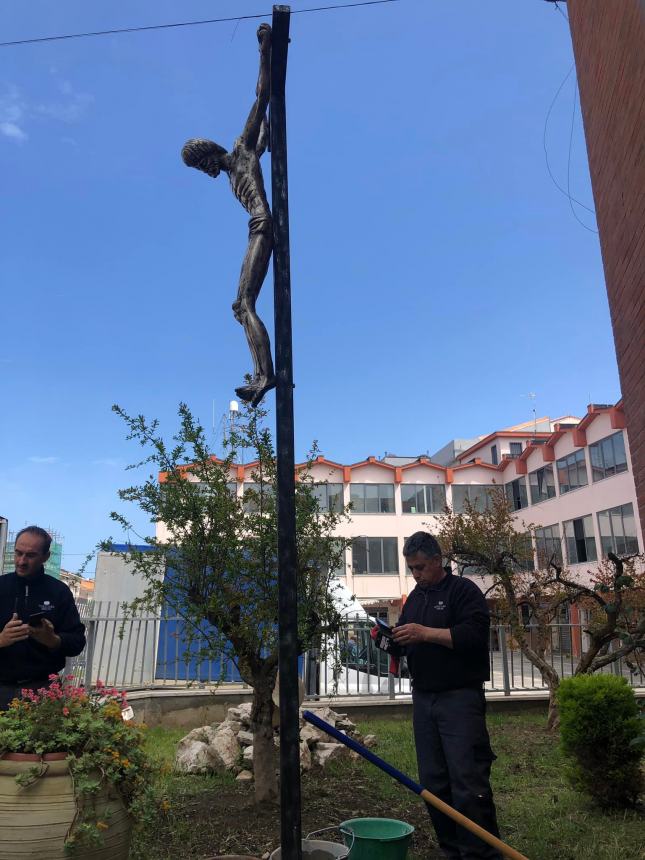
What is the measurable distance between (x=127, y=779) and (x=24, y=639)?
1.14 metres

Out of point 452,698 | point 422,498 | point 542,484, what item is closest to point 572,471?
point 542,484

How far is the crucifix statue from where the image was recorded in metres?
3.29

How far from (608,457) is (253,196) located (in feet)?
92.8

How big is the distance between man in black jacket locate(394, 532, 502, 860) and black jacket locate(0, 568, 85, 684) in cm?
199

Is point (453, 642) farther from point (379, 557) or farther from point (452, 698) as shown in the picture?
point (379, 557)

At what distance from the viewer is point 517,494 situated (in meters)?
37.5

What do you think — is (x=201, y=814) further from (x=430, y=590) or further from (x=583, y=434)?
(x=583, y=434)

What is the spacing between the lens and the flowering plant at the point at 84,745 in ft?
9.28

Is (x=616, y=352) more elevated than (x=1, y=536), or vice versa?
(x=616, y=352)

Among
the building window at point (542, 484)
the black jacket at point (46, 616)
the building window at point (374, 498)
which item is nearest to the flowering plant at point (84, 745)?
the black jacket at point (46, 616)

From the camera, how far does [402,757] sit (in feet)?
24.0

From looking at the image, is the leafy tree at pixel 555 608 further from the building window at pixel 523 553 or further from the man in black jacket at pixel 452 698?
the man in black jacket at pixel 452 698

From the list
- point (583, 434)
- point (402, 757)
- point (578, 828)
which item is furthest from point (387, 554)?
point (578, 828)

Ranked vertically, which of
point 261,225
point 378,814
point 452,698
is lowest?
point 378,814
